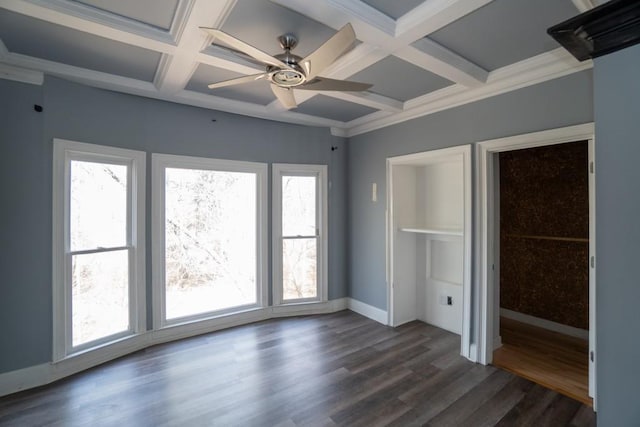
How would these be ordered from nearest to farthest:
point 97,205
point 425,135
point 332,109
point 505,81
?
1. point 505,81
2. point 97,205
3. point 425,135
4. point 332,109

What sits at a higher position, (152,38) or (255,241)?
(152,38)

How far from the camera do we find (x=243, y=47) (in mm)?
1674

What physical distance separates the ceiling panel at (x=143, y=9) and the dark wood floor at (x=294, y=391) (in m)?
2.76

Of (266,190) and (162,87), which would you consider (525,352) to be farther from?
(162,87)

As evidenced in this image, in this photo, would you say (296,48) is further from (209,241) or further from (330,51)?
(209,241)

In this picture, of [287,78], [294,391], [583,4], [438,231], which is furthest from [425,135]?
[294,391]

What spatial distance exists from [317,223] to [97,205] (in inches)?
103

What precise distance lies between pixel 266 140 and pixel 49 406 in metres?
3.29

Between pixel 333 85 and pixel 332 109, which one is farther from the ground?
pixel 332 109

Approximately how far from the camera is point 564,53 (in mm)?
2264

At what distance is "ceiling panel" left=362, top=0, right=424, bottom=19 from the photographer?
1.80 metres

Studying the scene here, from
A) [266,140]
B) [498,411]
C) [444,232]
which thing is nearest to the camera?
[498,411]

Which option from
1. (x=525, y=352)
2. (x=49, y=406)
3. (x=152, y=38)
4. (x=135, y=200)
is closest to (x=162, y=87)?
(x=152, y=38)

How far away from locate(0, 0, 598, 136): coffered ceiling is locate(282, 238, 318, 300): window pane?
203 centimetres
